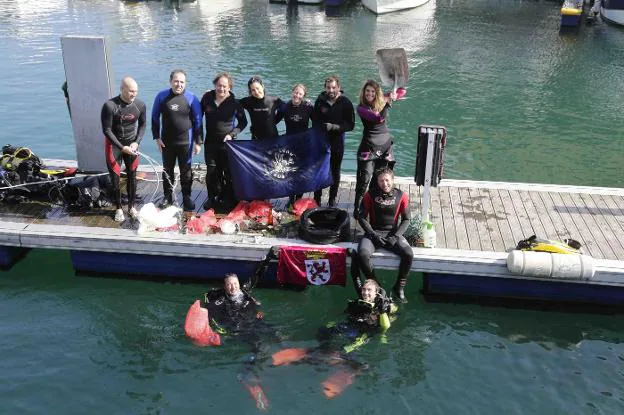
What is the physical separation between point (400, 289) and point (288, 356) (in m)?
1.68

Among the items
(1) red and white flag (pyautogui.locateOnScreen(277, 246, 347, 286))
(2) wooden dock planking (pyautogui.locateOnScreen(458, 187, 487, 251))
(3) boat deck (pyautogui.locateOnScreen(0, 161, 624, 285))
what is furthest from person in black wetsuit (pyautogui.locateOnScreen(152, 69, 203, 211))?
(2) wooden dock planking (pyautogui.locateOnScreen(458, 187, 487, 251))

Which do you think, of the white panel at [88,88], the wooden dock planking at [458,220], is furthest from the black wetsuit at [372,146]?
the white panel at [88,88]

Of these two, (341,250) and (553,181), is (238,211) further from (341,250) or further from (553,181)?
(553,181)

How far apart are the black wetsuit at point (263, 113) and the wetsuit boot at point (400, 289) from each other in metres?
2.55

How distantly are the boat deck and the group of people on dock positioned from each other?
1.33 feet

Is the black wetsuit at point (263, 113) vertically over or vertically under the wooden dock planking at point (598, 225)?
over

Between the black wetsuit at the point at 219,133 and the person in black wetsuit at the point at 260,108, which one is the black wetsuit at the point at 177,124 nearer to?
the black wetsuit at the point at 219,133

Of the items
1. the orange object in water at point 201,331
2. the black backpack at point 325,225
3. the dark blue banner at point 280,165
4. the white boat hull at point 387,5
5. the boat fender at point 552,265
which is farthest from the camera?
the white boat hull at point 387,5

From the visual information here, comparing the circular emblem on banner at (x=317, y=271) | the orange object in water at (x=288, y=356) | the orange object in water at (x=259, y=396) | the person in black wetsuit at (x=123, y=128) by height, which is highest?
the person in black wetsuit at (x=123, y=128)

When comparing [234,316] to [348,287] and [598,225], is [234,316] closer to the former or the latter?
[348,287]

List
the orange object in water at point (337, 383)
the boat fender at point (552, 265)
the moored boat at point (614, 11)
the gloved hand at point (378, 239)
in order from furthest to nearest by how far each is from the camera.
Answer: the moored boat at point (614, 11) < the gloved hand at point (378, 239) < the boat fender at point (552, 265) < the orange object in water at point (337, 383)

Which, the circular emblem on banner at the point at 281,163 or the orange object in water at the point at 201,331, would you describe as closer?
the orange object in water at the point at 201,331

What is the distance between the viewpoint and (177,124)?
26.8 ft

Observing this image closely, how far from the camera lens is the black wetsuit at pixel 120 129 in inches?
314
